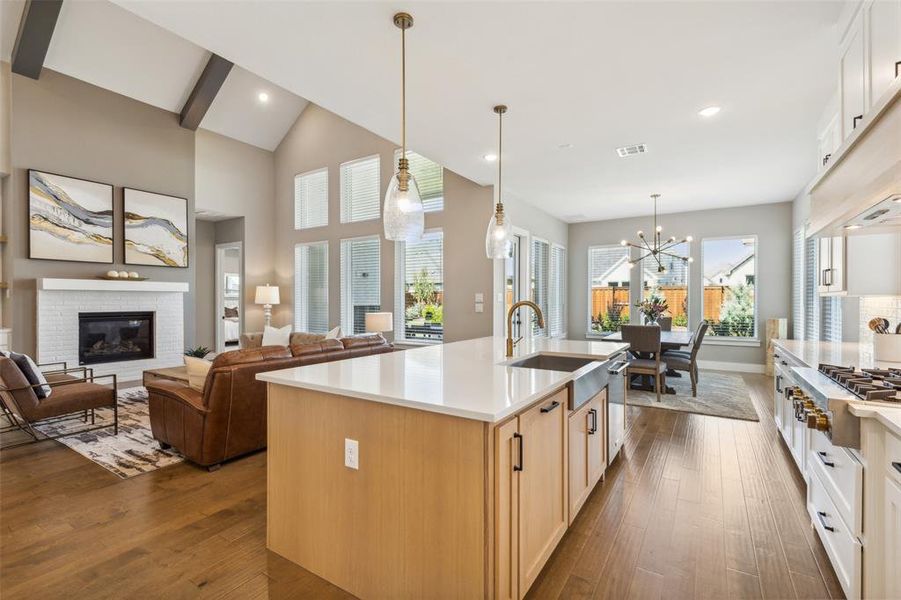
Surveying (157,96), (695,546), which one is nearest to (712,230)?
(695,546)

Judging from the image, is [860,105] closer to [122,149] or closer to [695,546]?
[695,546]

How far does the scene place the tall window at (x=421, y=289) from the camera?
251 inches

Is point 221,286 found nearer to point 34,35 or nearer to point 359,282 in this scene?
point 359,282

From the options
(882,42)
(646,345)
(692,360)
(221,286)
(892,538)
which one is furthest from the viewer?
(221,286)

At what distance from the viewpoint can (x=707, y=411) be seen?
461cm

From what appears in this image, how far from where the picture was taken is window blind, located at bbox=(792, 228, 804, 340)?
6.07m

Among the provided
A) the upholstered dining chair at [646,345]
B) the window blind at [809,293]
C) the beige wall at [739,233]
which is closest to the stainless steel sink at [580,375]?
the upholstered dining chair at [646,345]

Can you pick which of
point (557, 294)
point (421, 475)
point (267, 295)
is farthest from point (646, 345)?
point (267, 295)

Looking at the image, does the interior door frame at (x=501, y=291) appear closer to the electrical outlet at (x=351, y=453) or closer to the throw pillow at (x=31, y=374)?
the electrical outlet at (x=351, y=453)

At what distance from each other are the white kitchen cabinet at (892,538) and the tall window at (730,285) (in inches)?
259

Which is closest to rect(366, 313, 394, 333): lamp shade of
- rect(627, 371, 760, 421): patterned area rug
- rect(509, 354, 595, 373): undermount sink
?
rect(509, 354, 595, 373): undermount sink

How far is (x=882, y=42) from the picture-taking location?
176 centimetres

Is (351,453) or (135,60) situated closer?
(351,453)

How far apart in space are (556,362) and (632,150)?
8.35 ft
